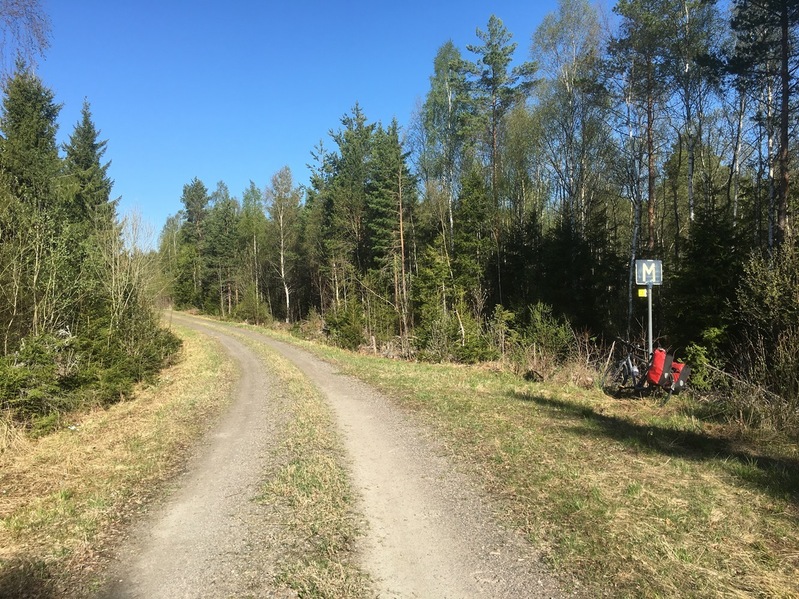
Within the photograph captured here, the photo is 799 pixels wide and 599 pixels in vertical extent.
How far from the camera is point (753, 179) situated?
25.5 m

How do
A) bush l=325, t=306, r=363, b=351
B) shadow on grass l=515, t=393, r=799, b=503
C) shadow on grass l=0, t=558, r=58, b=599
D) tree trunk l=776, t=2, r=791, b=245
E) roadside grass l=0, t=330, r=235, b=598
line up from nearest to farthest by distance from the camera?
shadow on grass l=0, t=558, r=58, b=599 < roadside grass l=0, t=330, r=235, b=598 < shadow on grass l=515, t=393, r=799, b=503 < tree trunk l=776, t=2, r=791, b=245 < bush l=325, t=306, r=363, b=351

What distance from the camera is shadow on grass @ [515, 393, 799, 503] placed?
5.35 meters

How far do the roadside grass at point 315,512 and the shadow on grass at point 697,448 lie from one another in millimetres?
4198

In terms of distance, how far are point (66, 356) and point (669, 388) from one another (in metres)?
14.4

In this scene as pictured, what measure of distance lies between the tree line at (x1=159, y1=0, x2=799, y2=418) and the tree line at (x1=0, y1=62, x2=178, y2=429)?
4.87 m

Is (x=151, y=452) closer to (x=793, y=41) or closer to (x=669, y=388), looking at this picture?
(x=669, y=388)

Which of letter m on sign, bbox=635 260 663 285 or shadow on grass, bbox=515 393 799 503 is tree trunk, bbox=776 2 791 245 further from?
shadow on grass, bbox=515 393 799 503

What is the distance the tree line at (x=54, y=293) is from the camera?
32.2ft

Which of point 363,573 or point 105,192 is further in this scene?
point 105,192

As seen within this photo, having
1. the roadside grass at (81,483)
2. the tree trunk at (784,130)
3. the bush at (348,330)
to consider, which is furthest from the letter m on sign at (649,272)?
the bush at (348,330)

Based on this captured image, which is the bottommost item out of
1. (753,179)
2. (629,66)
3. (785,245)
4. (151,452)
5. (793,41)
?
(151,452)

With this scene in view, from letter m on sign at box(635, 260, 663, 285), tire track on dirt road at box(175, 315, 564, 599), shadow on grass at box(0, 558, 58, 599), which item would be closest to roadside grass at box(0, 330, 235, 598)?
shadow on grass at box(0, 558, 58, 599)

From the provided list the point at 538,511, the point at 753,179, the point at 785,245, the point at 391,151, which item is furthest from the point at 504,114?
the point at 538,511

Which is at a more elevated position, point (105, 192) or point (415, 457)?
point (105, 192)
